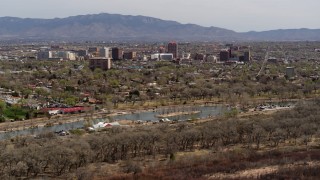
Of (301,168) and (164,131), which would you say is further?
(164,131)

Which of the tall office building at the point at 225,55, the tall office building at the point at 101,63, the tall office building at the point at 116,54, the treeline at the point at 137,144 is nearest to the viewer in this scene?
the treeline at the point at 137,144

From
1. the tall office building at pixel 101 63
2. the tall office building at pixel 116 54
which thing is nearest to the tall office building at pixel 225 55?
the tall office building at pixel 116 54

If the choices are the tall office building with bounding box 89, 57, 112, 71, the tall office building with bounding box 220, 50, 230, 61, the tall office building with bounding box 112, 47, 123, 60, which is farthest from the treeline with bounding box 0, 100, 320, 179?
the tall office building with bounding box 112, 47, 123, 60

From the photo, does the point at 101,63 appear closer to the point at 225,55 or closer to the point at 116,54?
the point at 116,54

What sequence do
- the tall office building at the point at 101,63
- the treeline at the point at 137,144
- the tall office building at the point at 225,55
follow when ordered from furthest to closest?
the tall office building at the point at 225,55
the tall office building at the point at 101,63
the treeline at the point at 137,144

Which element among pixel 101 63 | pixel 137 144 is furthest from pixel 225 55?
pixel 137 144

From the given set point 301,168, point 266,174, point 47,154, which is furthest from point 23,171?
point 301,168

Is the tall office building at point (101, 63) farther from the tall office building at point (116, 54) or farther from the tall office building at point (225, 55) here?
the tall office building at point (225, 55)

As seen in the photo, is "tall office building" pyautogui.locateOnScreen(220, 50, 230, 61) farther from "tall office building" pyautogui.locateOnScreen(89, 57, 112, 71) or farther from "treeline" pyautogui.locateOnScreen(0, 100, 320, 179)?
"treeline" pyautogui.locateOnScreen(0, 100, 320, 179)

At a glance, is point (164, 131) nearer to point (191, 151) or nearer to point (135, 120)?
point (191, 151)
